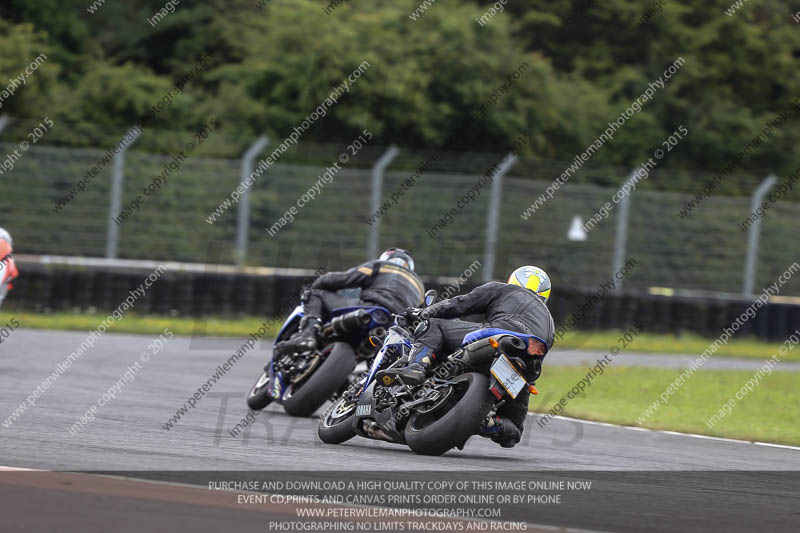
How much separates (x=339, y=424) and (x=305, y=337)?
1.74 metres

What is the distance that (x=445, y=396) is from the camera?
8898 mm

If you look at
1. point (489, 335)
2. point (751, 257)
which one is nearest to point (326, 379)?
point (489, 335)

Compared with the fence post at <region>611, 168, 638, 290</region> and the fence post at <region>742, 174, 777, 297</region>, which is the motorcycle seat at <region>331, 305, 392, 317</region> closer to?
the fence post at <region>611, 168, 638, 290</region>

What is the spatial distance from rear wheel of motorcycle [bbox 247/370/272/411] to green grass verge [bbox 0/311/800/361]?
26.8 ft

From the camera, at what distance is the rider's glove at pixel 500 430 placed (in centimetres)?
916

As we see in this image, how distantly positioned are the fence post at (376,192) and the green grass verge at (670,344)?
12.1 feet

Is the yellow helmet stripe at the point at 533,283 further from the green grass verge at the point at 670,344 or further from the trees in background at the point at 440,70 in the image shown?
the trees in background at the point at 440,70

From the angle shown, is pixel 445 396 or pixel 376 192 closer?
pixel 445 396

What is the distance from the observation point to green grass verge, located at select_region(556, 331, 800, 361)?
74.1ft

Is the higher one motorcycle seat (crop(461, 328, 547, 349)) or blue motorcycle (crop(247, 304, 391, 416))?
motorcycle seat (crop(461, 328, 547, 349))

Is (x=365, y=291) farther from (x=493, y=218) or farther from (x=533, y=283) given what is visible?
(x=493, y=218)

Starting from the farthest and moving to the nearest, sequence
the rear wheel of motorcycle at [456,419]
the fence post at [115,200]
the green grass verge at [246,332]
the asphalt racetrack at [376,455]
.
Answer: the fence post at [115,200] → the green grass verge at [246,332] → the rear wheel of motorcycle at [456,419] → the asphalt racetrack at [376,455]

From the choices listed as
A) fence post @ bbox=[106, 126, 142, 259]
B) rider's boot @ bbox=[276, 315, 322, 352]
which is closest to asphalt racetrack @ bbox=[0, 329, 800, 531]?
rider's boot @ bbox=[276, 315, 322, 352]

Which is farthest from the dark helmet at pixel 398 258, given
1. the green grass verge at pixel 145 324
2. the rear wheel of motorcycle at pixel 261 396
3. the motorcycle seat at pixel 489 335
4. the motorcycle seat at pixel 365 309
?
the green grass verge at pixel 145 324
